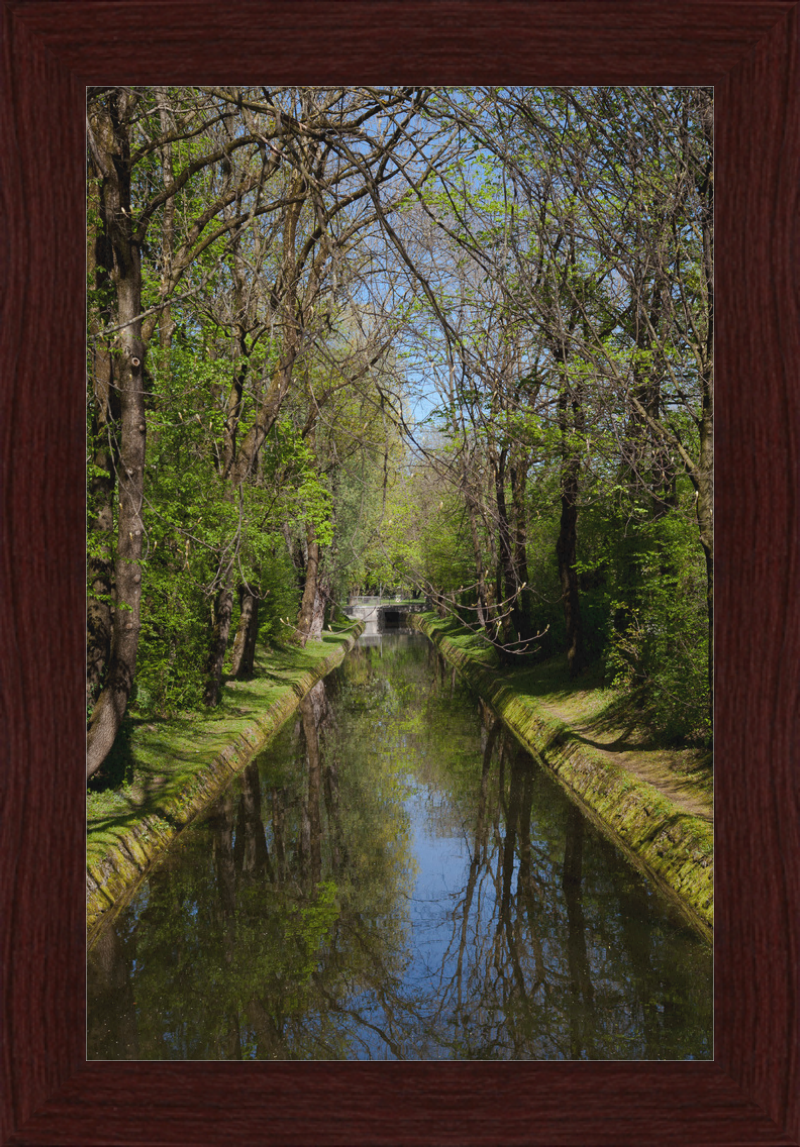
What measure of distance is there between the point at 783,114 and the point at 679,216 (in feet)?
4.52

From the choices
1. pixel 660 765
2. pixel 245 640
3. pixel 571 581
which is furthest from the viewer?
pixel 245 640

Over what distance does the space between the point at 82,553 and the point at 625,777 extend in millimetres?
6069

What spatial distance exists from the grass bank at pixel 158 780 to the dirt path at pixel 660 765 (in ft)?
8.68

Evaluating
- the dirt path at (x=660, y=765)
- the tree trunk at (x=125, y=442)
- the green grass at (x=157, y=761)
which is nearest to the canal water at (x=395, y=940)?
the green grass at (x=157, y=761)

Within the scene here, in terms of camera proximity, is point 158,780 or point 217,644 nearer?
point 158,780

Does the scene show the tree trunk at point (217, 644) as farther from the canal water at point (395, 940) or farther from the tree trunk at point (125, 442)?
the tree trunk at point (125, 442)

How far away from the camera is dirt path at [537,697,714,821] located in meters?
5.74

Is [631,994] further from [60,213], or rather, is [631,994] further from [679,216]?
[60,213]

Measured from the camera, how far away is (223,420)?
7562 mm

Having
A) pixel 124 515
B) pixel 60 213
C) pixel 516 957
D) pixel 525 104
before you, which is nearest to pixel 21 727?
pixel 60 213

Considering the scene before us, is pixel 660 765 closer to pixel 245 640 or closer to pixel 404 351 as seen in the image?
pixel 404 351

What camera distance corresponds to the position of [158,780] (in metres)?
6.71

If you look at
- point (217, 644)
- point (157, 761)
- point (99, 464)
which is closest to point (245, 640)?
point (217, 644)

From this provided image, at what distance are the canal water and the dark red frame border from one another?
127cm
